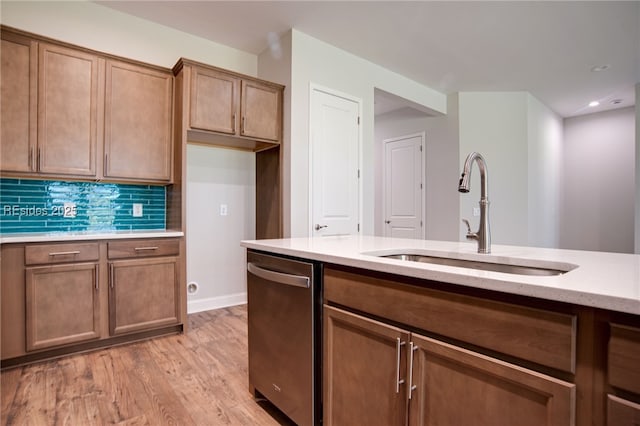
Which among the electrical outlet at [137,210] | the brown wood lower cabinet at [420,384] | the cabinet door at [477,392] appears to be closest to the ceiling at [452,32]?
the electrical outlet at [137,210]

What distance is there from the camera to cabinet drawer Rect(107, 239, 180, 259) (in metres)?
2.67

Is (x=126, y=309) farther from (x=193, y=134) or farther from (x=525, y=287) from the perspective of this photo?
(x=525, y=287)

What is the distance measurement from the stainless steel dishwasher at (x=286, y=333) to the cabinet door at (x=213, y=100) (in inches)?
64.1

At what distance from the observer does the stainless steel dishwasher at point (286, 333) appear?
1471 mm

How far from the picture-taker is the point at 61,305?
2.46 m

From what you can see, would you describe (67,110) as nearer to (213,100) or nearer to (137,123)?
(137,123)

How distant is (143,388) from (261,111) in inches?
95.1

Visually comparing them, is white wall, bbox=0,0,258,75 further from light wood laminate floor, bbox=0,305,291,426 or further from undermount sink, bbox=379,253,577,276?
undermount sink, bbox=379,253,577,276

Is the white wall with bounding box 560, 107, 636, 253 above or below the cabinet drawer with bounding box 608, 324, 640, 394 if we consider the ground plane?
above

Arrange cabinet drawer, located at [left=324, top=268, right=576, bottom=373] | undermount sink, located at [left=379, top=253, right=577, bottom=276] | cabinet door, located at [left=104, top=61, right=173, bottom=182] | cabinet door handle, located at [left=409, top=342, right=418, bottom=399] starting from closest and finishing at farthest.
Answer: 1. cabinet drawer, located at [left=324, top=268, right=576, bottom=373]
2. cabinet door handle, located at [left=409, top=342, right=418, bottom=399]
3. undermount sink, located at [left=379, top=253, right=577, bottom=276]
4. cabinet door, located at [left=104, top=61, right=173, bottom=182]

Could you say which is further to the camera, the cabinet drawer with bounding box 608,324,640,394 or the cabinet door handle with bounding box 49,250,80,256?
the cabinet door handle with bounding box 49,250,80,256

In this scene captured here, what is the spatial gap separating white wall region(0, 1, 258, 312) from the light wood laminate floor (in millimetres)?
980

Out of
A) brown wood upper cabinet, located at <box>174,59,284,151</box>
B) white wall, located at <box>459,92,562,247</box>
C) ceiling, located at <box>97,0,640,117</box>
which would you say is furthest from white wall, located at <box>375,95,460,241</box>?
brown wood upper cabinet, located at <box>174,59,284,151</box>

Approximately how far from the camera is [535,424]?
83 centimetres
